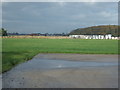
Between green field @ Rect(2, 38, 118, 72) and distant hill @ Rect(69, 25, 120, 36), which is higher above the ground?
distant hill @ Rect(69, 25, 120, 36)

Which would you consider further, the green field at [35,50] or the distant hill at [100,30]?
the distant hill at [100,30]

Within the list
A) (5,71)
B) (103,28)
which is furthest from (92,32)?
(5,71)

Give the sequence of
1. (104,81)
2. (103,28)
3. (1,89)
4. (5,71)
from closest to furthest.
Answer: (1,89)
(104,81)
(5,71)
(103,28)

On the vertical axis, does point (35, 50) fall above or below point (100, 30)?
below

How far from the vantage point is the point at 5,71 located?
13.0m

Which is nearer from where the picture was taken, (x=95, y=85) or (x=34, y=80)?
(x=95, y=85)

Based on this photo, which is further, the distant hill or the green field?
the distant hill

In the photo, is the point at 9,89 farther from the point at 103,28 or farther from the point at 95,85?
the point at 103,28

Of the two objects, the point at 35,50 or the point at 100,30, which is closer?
the point at 35,50

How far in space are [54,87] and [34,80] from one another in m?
1.85

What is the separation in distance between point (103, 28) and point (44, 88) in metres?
147

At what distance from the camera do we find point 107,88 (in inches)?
356

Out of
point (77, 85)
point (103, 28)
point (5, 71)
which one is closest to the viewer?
point (77, 85)

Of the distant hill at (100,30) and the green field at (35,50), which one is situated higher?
the distant hill at (100,30)
